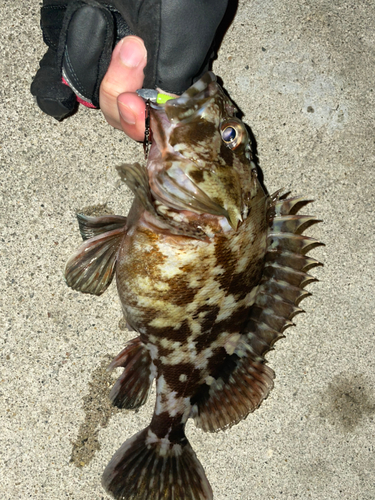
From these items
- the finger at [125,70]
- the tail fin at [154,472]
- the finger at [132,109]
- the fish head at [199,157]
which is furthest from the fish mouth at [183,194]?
the tail fin at [154,472]

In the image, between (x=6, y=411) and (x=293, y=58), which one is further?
(x=293, y=58)

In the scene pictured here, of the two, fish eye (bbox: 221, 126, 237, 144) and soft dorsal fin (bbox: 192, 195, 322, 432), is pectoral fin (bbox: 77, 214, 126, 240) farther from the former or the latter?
soft dorsal fin (bbox: 192, 195, 322, 432)

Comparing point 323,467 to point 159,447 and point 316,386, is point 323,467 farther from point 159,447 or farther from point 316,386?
point 159,447

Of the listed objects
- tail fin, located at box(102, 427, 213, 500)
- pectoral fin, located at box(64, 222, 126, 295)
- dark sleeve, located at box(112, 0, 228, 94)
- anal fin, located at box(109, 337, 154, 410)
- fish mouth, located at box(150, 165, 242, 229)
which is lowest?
tail fin, located at box(102, 427, 213, 500)

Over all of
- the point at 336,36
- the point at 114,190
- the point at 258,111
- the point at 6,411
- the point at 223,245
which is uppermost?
the point at 336,36

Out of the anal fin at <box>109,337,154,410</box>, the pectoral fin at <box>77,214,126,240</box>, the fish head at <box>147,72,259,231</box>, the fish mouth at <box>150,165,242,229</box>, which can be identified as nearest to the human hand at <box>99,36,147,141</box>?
the fish head at <box>147,72,259,231</box>

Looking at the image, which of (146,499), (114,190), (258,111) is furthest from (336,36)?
(146,499)

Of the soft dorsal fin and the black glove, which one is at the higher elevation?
the black glove

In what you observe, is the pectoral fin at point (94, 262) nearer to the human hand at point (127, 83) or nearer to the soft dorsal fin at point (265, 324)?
the human hand at point (127, 83)
